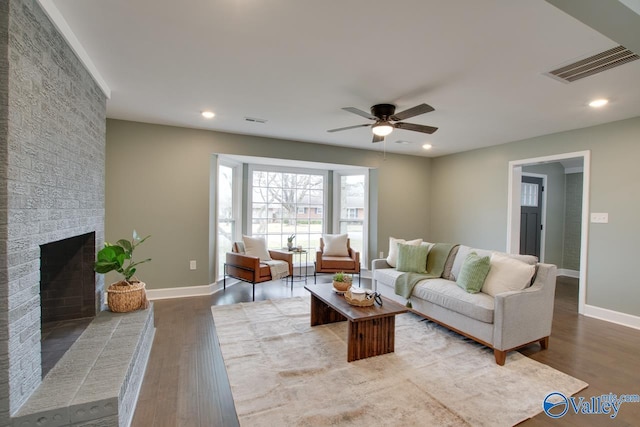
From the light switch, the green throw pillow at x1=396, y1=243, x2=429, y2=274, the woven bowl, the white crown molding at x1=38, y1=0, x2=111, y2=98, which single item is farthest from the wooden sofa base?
the white crown molding at x1=38, y1=0, x2=111, y2=98

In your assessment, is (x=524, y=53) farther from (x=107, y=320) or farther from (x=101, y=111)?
(x=107, y=320)

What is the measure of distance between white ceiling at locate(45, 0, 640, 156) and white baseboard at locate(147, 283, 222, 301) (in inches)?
92.7

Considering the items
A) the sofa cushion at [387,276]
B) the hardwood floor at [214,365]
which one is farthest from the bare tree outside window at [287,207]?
the sofa cushion at [387,276]

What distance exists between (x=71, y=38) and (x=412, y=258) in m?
3.85

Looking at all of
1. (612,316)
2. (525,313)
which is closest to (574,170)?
(612,316)

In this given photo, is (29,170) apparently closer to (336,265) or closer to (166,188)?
(166,188)

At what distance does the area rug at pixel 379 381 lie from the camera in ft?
6.17

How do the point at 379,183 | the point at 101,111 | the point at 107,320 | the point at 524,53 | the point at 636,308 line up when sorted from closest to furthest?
the point at 524,53 < the point at 107,320 < the point at 101,111 < the point at 636,308 < the point at 379,183

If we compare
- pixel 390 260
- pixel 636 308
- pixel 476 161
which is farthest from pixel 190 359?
pixel 476 161

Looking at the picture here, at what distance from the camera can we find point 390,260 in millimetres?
4223

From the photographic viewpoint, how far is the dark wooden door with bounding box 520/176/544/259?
5.87m

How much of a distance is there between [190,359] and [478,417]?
2229 millimetres

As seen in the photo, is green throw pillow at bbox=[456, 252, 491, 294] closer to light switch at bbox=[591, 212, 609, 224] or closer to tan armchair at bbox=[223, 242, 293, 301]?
light switch at bbox=[591, 212, 609, 224]

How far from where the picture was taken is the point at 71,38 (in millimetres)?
2031
